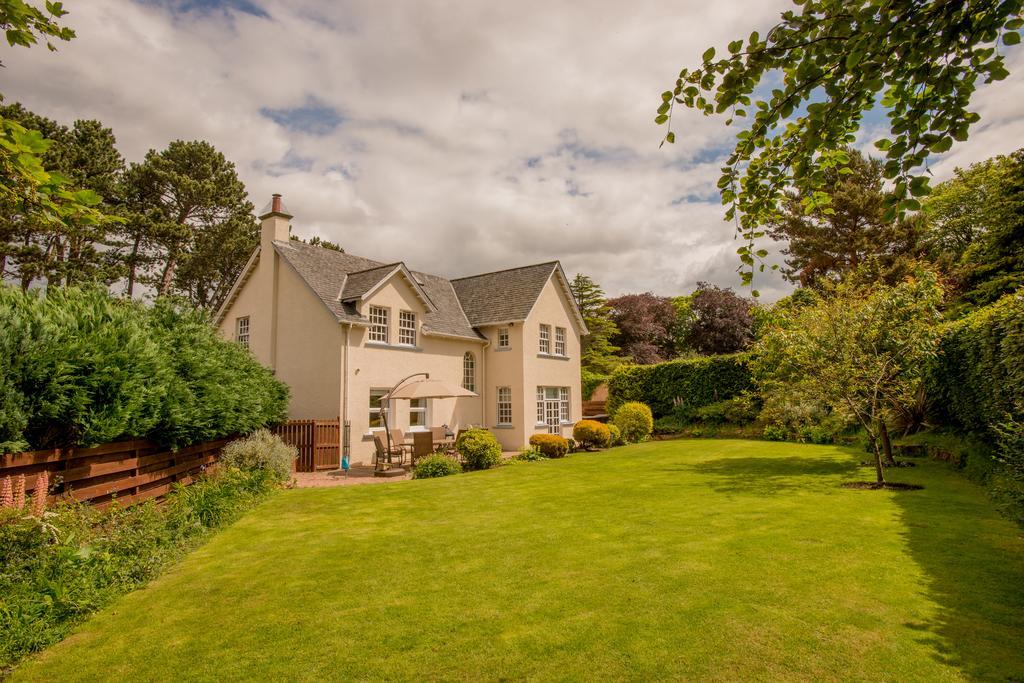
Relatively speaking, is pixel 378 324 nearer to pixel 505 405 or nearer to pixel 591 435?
pixel 505 405

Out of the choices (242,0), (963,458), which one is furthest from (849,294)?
(242,0)

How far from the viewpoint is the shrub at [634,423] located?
28.5m

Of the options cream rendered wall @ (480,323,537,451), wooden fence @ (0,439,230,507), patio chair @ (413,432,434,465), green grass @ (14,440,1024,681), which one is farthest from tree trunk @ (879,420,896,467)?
wooden fence @ (0,439,230,507)

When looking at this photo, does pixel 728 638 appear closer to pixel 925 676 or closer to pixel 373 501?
pixel 925 676

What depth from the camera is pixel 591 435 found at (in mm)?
25656

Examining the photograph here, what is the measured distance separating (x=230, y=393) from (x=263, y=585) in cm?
764

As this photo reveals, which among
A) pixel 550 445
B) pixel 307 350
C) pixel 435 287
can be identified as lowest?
pixel 550 445

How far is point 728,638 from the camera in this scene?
5.39m

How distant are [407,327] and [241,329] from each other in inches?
317

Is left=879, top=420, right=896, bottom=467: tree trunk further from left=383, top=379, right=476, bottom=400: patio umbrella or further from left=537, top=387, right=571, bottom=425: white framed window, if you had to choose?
left=537, top=387, right=571, bottom=425: white framed window

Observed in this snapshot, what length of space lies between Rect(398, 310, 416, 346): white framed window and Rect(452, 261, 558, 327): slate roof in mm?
4710

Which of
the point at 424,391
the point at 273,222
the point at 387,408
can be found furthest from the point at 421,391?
the point at 273,222

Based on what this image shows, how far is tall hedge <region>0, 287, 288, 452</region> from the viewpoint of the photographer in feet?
23.1

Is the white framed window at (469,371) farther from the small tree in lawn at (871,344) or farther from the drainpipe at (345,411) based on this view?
the small tree in lawn at (871,344)
